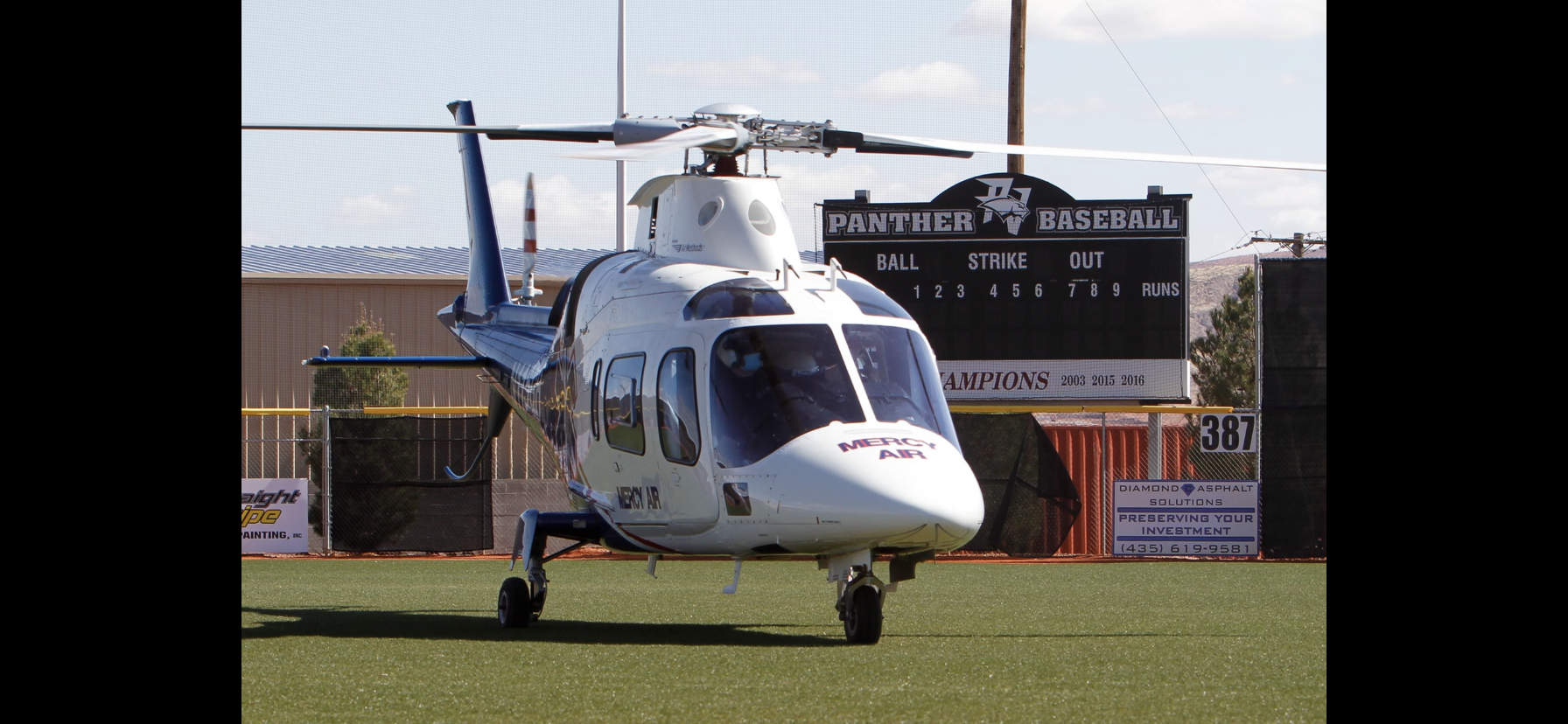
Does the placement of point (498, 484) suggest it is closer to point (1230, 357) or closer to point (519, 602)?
point (519, 602)

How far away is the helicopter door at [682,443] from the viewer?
9102 mm

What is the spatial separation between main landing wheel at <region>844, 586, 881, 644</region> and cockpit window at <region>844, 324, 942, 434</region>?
0.98 metres

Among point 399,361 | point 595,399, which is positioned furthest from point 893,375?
point 399,361

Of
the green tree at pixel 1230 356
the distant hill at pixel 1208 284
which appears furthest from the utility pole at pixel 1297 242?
the distant hill at pixel 1208 284

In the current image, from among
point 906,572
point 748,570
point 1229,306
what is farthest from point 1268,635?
point 1229,306

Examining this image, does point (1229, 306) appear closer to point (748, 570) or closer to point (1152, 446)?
point (1152, 446)

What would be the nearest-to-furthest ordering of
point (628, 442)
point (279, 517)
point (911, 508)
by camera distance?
point (911, 508) < point (628, 442) < point (279, 517)

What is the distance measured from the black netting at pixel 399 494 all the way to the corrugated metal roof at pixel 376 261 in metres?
18.8

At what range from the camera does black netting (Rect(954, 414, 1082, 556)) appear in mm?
19844

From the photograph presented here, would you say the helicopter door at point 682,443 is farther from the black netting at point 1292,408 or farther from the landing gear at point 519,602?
the black netting at point 1292,408

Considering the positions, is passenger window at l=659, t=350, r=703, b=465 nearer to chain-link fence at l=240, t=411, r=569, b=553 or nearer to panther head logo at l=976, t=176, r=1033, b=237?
chain-link fence at l=240, t=411, r=569, b=553

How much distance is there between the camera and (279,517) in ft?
66.4

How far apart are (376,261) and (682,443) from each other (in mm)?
34897
